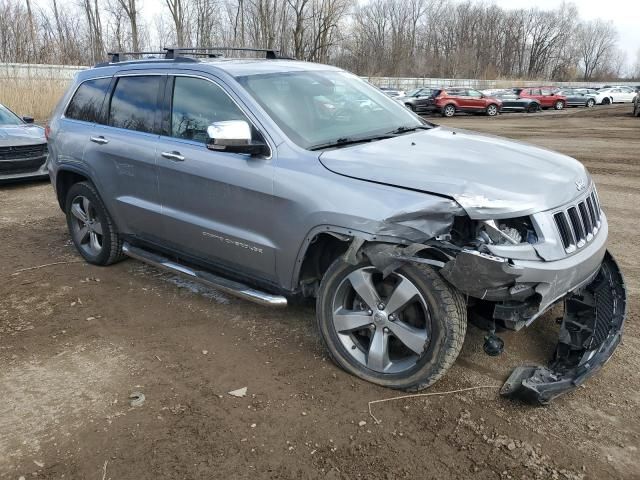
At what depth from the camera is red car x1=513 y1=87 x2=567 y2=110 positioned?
36062mm

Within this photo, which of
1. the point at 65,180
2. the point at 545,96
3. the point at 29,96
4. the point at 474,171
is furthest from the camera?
the point at 545,96

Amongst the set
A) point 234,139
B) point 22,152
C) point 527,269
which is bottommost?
point 22,152

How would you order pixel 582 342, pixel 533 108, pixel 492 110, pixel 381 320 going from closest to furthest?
pixel 381 320, pixel 582 342, pixel 492 110, pixel 533 108

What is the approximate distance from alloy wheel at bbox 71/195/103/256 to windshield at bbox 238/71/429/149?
233 cm

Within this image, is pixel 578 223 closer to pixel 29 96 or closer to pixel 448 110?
pixel 29 96

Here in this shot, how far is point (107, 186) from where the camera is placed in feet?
15.8

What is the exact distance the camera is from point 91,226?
5.30m

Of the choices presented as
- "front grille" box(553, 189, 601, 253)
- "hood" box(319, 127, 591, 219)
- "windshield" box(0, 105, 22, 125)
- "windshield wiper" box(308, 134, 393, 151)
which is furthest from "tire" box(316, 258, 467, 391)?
"windshield" box(0, 105, 22, 125)

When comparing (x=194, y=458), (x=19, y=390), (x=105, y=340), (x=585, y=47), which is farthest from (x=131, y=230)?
(x=585, y=47)

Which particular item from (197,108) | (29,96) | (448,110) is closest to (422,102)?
(448,110)

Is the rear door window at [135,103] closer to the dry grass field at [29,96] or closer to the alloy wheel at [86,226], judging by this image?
the alloy wheel at [86,226]

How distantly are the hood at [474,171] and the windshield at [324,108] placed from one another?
0.26 metres

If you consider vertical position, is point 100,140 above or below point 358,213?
above

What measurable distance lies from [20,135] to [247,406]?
8.53 m
